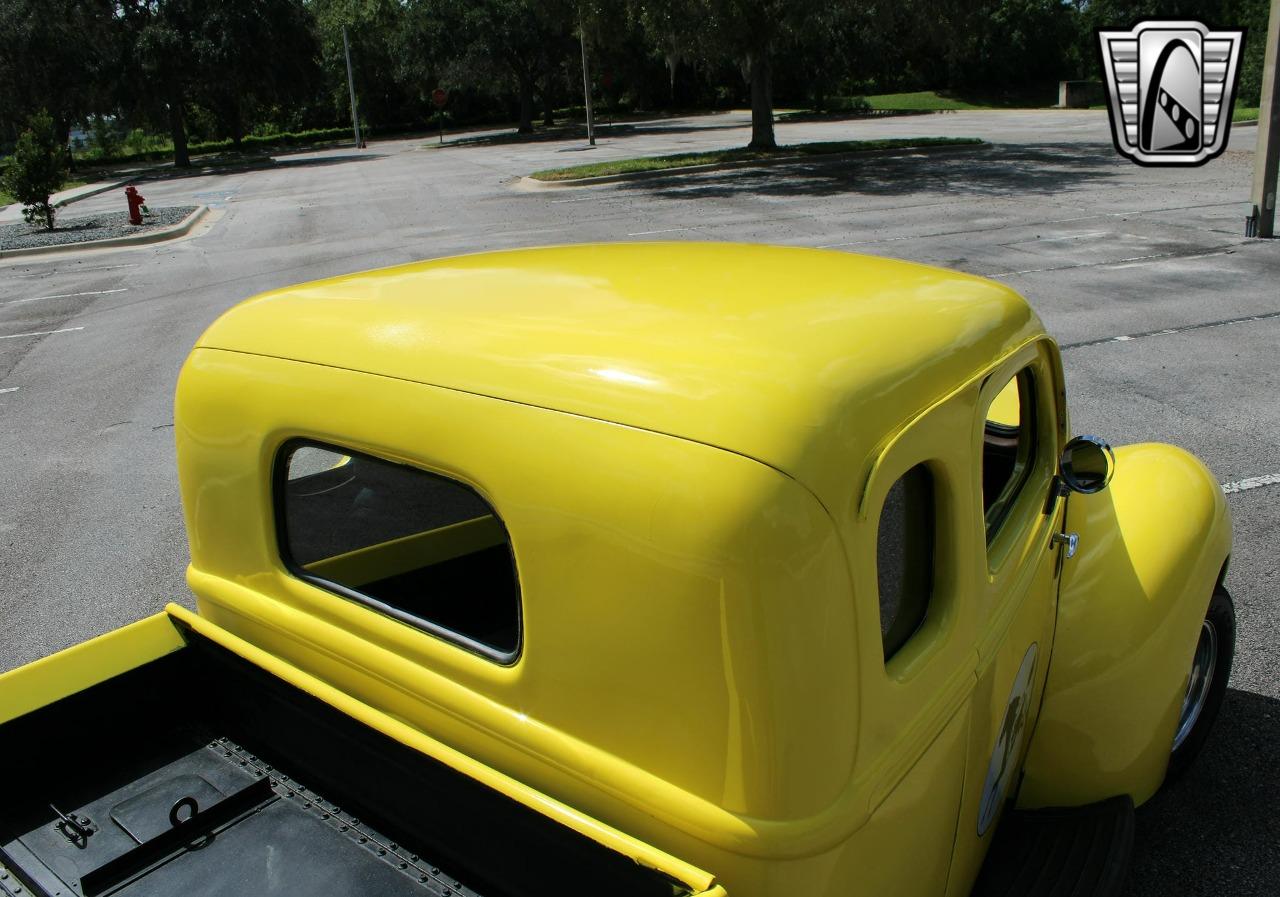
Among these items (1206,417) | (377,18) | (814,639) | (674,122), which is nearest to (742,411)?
(814,639)

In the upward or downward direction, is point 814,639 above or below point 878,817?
above

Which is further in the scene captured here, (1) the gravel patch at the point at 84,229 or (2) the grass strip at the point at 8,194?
(2) the grass strip at the point at 8,194

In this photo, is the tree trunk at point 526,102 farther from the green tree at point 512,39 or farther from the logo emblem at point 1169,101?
the logo emblem at point 1169,101

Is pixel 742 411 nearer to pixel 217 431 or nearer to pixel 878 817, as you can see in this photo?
pixel 878 817

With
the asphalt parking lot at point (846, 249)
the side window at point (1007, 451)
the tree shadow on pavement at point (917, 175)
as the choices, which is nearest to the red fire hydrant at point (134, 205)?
the asphalt parking lot at point (846, 249)

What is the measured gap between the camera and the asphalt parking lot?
164 inches

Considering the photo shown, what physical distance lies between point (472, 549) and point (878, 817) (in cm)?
136

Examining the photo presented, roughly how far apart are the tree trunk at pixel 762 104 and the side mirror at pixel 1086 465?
22.3 metres

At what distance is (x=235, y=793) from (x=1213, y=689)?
2852mm

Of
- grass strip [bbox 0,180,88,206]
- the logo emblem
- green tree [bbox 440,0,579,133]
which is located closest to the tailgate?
the logo emblem

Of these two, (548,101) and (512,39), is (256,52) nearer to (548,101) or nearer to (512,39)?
(512,39)

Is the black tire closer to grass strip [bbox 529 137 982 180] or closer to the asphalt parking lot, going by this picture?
the asphalt parking lot

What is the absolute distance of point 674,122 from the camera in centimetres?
4653

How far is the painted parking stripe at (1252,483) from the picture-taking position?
5570mm
